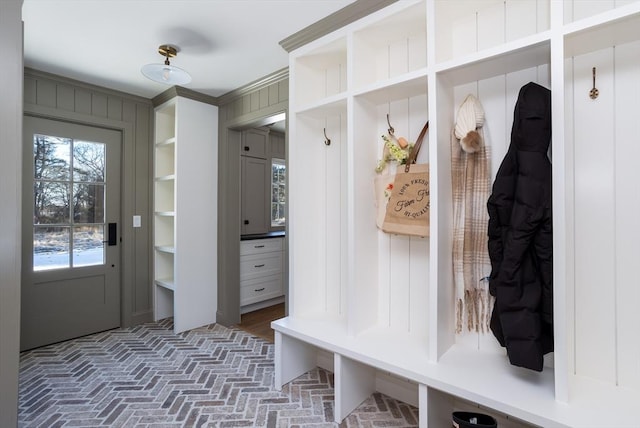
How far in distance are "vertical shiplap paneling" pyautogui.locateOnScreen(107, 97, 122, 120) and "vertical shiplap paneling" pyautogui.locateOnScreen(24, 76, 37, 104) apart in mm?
578

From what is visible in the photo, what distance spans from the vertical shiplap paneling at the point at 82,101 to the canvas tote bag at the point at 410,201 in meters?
3.09

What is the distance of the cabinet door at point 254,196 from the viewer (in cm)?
424

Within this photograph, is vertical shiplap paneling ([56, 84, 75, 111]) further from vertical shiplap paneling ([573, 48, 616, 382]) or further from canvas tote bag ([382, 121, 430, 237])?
vertical shiplap paneling ([573, 48, 616, 382])

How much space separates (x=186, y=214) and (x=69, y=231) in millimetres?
1071

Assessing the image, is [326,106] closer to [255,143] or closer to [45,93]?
[255,143]

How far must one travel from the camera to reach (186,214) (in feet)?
10.9

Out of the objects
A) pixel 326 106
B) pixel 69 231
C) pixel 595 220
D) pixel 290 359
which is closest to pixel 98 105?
pixel 69 231

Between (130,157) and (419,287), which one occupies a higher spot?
(130,157)

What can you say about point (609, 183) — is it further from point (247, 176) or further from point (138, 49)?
point (247, 176)

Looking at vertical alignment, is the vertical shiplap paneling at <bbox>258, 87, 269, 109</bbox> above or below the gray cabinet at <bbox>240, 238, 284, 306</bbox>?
above

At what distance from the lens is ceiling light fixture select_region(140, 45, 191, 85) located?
7.34 ft

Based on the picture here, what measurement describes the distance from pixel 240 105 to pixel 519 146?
2648 mm

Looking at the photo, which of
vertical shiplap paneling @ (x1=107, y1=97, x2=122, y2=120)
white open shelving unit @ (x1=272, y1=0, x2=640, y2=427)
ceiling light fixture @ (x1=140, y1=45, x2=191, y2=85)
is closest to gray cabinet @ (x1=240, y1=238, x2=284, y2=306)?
white open shelving unit @ (x1=272, y1=0, x2=640, y2=427)

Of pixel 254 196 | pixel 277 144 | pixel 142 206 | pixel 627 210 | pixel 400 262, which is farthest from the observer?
pixel 277 144
